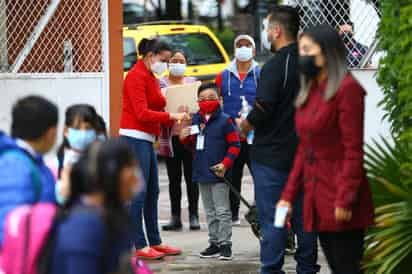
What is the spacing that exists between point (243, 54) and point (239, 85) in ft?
1.03

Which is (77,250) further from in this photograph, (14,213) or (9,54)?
(9,54)

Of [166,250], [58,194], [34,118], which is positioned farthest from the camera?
[166,250]

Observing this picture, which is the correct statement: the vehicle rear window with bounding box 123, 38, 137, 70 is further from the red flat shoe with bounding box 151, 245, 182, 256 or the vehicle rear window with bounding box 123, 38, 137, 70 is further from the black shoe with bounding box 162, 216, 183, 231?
the red flat shoe with bounding box 151, 245, 182, 256

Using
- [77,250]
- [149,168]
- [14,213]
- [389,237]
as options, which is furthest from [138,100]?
[77,250]

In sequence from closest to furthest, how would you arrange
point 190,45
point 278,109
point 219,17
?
point 278,109 < point 190,45 < point 219,17

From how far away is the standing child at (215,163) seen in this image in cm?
934

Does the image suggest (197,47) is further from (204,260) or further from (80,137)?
(80,137)

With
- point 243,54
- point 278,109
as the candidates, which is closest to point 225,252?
point 243,54

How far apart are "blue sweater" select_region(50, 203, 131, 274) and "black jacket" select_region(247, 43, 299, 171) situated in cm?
327

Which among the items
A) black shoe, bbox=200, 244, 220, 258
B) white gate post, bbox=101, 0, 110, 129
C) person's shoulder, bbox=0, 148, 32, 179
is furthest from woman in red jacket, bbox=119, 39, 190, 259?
person's shoulder, bbox=0, 148, 32, 179

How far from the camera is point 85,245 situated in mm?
4066

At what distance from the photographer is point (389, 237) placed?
22.4 feet

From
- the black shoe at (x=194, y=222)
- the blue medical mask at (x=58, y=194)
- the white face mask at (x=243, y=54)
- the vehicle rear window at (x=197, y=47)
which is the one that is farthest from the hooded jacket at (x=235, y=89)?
the vehicle rear window at (x=197, y=47)

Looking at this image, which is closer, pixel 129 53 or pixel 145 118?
pixel 145 118
